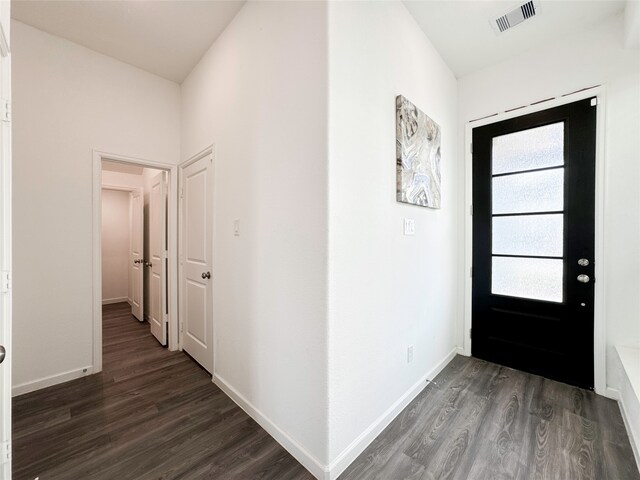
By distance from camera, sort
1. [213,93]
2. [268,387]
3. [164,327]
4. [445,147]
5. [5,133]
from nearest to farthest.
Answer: [5,133], [268,387], [213,93], [445,147], [164,327]

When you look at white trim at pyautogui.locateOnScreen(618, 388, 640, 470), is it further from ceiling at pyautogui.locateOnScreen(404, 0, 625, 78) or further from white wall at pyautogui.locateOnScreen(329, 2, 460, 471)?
ceiling at pyautogui.locateOnScreen(404, 0, 625, 78)

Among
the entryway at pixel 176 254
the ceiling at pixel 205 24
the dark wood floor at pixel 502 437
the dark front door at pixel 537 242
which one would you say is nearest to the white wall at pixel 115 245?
the entryway at pixel 176 254

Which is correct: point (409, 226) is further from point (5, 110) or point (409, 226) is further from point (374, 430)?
point (5, 110)

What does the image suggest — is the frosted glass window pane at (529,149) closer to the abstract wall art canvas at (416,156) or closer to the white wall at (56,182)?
the abstract wall art canvas at (416,156)

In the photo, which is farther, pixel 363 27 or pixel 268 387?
pixel 268 387

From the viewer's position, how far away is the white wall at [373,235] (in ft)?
4.78

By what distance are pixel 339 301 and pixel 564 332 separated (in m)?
2.17

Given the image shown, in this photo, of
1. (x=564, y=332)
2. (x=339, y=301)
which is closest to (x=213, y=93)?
(x=339, y=301)

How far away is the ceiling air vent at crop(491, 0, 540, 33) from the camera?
6.51 ft

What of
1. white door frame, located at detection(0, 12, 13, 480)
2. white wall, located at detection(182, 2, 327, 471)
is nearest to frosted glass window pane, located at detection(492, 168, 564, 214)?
white wall, located at detection(182, 2, 327, 471)

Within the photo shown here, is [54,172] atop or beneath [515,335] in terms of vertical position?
atop

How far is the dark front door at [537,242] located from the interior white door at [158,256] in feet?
11.1

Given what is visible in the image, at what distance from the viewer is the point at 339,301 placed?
1.46 metres

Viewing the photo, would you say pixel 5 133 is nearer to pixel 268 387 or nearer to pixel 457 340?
pixel 268 387
